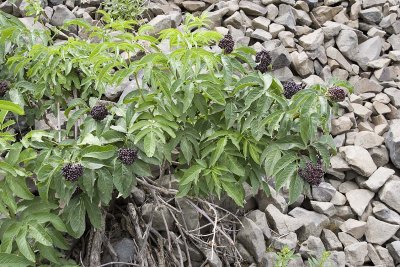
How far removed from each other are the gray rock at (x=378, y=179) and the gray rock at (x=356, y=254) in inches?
19.5

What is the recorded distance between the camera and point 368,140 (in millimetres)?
3670

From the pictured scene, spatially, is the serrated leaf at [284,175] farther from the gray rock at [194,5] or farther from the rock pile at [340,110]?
the gray rock at [194,5]

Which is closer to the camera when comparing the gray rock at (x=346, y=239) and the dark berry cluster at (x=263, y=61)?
the dark berry cluster at (x=263, y=61)

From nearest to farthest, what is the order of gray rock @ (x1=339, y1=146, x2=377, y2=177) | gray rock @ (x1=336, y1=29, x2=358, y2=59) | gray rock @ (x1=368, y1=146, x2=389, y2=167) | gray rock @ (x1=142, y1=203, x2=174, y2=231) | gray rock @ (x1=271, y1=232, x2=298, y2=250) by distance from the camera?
gray rock @ (x1=142, y1=203, x2=174, y2=231) < gray rock @ (x1=271, y1=232, x2=298, y2=250) < gray rock @ (x1=339, y1=146, x2=377, y2=177) < gray rock @ (x1=368, y1=146, x2=389, y2=167) < gray rock @ (x1=336, y1=29, x2=358, y2=59)

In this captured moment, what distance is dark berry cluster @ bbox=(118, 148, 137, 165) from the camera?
2066mm

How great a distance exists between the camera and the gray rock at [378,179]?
3404mm

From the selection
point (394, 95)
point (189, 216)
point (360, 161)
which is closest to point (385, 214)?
point (360, 161)

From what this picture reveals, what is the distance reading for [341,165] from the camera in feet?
11.5

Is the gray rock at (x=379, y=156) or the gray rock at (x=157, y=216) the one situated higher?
the gray rock at (x=157, y=216)

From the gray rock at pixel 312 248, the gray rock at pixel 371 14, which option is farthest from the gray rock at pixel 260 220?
the gray rock at pixel 371 14

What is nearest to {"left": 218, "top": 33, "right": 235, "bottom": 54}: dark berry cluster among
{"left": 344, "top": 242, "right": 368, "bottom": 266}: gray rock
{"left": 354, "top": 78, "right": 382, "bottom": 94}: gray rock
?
{"left": 344, "top": 242, "right": 368, "bottom": 266}: gray rock

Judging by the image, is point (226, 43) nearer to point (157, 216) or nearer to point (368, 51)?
point (157, 216)

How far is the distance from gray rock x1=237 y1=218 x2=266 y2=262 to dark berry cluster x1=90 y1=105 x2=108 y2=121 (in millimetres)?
1166

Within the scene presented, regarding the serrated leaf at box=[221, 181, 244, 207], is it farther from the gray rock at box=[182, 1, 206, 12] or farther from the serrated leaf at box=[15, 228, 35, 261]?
the gray rock at box=[182, 1, 206, 12]
